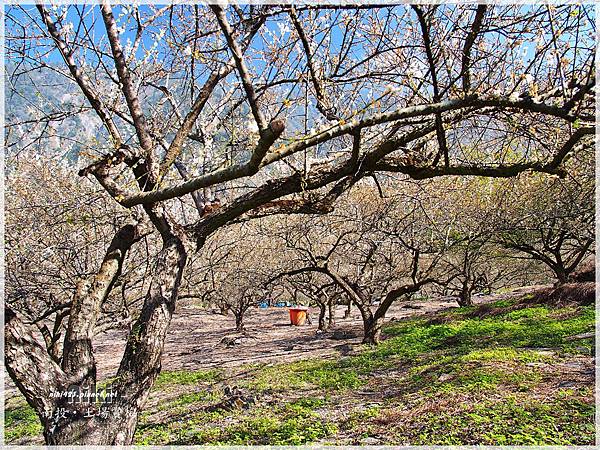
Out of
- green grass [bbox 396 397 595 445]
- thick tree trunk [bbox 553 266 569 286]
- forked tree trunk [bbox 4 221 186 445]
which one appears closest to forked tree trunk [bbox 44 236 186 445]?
forked tree trunk [bbox 4 221 186 445]

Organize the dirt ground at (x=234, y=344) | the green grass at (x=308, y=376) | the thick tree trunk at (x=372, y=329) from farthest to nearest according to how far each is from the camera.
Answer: the dirt ground at (x=234, y=344), the thick tree trunk at (x=372, y=329), the green grass at (x=308, y=376)

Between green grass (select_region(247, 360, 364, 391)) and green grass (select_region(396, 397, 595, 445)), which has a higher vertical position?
green grass (select_region(396, 397, 595, 445))

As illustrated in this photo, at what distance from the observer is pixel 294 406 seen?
605 centimetres

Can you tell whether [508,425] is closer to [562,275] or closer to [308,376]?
[308,376]

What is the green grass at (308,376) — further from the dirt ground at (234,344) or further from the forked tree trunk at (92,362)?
the forked tree trunk at (92,362)

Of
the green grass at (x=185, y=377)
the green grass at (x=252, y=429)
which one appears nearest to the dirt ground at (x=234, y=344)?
the green grass at (x=185, y=377)

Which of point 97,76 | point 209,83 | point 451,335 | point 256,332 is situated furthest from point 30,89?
point 256,332

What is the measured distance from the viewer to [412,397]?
561cm

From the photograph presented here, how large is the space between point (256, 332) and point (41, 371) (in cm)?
1316

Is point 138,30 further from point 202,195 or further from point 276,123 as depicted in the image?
point 276,123

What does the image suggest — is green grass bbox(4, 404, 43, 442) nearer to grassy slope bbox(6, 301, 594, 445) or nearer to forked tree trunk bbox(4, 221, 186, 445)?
grassy slope bbox(6, 301, 594, 445)

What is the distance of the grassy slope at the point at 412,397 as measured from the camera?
4.31 m

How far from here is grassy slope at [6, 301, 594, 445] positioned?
14.1 feet

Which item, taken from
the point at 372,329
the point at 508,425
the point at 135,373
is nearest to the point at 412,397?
the point at 508,425
